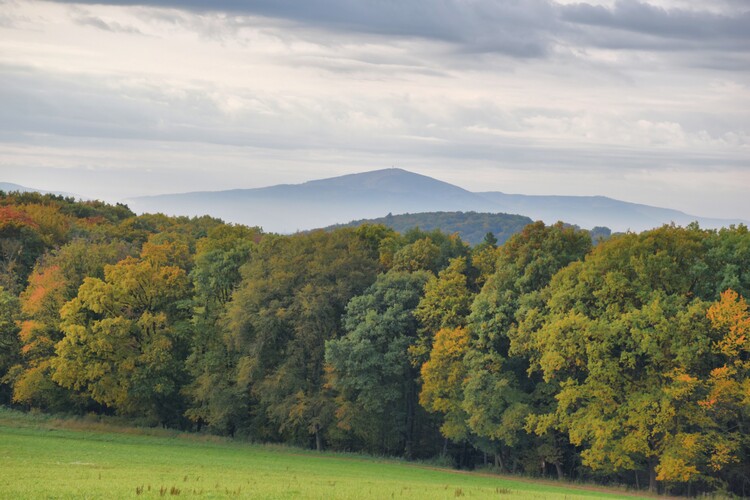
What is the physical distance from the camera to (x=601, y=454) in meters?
52.1

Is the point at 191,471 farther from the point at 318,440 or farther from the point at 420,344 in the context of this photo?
the point at 318,440

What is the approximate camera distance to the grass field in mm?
32344

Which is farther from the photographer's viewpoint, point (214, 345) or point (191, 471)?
point (214, 345)

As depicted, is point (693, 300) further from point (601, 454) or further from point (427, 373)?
point (427, 373)

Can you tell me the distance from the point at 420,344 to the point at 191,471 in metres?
26.0

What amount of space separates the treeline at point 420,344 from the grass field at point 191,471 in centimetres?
407

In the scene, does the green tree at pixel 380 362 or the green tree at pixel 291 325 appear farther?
the green tree at pixel 291 325

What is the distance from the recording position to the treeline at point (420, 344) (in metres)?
51.4

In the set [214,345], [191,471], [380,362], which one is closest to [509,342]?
[380,362]

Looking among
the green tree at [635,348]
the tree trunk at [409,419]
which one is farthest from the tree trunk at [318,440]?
the green tree at [635,348]

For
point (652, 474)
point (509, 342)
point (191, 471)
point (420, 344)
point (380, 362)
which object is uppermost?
point (509, 342)

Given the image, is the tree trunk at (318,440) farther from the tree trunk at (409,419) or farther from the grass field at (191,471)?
the tree trunk at (409,419)

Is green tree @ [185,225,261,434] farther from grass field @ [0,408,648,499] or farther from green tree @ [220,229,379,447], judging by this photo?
grass field @ [0,408,648,499]

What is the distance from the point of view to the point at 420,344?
214 feet
